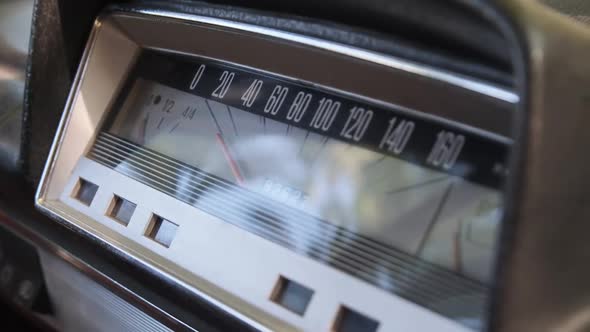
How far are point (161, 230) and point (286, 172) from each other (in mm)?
154

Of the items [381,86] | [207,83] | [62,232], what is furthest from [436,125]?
[62,232]

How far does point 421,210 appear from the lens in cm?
53

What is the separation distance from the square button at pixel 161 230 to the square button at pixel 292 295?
140 mm

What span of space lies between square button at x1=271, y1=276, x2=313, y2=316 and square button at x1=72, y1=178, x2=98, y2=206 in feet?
0.93

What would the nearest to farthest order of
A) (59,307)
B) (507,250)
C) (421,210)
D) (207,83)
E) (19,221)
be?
(507,250) < (421,210) < (207,83) < (19,221) < (59,307)

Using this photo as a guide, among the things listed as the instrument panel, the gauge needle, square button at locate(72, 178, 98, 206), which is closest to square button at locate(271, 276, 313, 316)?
the instrument panel

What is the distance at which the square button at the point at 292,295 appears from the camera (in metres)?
0.55

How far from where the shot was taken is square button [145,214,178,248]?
649mm

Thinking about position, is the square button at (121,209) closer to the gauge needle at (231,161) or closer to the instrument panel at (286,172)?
the instrument panel at (286,172)

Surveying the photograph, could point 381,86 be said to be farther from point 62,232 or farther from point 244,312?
point 62,232

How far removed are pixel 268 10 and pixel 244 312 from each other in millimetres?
281

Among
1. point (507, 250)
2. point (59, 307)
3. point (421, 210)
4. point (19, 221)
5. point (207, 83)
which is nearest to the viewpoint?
point (507, 250)

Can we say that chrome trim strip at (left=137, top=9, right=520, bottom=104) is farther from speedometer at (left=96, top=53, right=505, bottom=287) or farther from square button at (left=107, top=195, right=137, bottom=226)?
square button at (left=107, top=195, right=137, bottom=226)

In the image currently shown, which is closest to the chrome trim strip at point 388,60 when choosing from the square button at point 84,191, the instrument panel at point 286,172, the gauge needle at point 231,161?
the instrument panel at point 286,172
